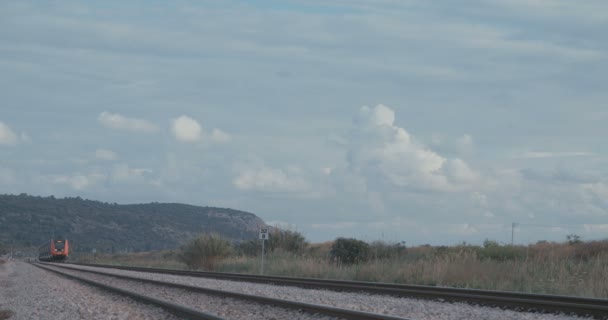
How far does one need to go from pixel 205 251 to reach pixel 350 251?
1151 centimetres

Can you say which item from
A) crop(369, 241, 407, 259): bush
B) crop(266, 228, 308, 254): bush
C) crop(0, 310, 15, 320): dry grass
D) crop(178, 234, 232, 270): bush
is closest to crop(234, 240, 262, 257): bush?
crop(266, 228, 308, 254): bush

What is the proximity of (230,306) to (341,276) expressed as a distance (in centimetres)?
1484

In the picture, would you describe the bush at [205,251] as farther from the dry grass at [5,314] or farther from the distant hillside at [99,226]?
the distant hillside at [99,226]

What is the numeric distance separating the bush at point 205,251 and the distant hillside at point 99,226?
10647cm

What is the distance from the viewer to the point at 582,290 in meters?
23.0

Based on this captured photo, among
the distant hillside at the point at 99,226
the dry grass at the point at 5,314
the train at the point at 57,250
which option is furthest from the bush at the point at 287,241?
the distant hillside at the point at 99,226

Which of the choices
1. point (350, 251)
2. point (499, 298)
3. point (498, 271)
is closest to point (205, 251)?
point (350, 251)

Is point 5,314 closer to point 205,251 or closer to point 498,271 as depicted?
point 498,271

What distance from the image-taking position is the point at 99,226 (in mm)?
183125

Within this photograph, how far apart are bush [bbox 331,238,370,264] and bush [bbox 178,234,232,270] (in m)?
9.08

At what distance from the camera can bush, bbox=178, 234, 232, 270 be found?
55.0 metres

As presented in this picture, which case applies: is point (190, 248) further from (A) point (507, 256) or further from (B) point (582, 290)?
(B) point (582, 290)

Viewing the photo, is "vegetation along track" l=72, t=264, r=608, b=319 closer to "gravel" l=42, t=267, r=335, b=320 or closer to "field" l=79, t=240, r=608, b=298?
"field" l=79, t=240, r=608, b=298

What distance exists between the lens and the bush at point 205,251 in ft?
181
